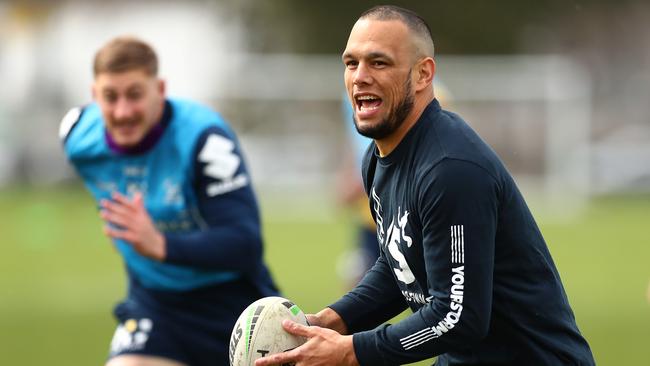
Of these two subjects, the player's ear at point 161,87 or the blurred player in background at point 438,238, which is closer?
the blurred player in background at point 438,238

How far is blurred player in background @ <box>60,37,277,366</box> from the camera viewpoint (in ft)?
21.1

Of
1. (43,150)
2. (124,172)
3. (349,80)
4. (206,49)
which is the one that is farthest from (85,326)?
(206,49)

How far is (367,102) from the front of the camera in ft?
15.6

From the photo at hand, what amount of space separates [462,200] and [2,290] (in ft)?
35.7

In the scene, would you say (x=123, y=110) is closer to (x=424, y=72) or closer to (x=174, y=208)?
(x=174, y=208)

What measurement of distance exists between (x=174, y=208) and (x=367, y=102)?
2.08 metres

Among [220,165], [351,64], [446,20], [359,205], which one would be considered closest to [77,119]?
[220,165]

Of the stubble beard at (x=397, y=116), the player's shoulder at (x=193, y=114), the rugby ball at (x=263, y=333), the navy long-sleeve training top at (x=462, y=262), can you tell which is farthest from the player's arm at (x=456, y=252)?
the player's shoulder at (x=193, y=114)

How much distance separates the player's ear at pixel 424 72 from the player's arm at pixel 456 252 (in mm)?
423

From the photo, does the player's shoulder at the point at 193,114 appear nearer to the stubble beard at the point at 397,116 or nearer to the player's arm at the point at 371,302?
the player's arm at the point at 371,302

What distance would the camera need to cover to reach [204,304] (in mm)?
6598

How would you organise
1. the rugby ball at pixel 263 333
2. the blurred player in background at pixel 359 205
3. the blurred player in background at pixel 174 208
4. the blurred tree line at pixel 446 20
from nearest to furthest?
the rugby ball at pixel 263 333, the blurred player in background at pixel 174 208, the blurred player in background at pixel 359 205, the blurred tree line at pixel 446 20

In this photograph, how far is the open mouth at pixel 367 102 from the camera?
15.5 ft

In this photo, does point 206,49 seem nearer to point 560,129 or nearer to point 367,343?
point 560,129
